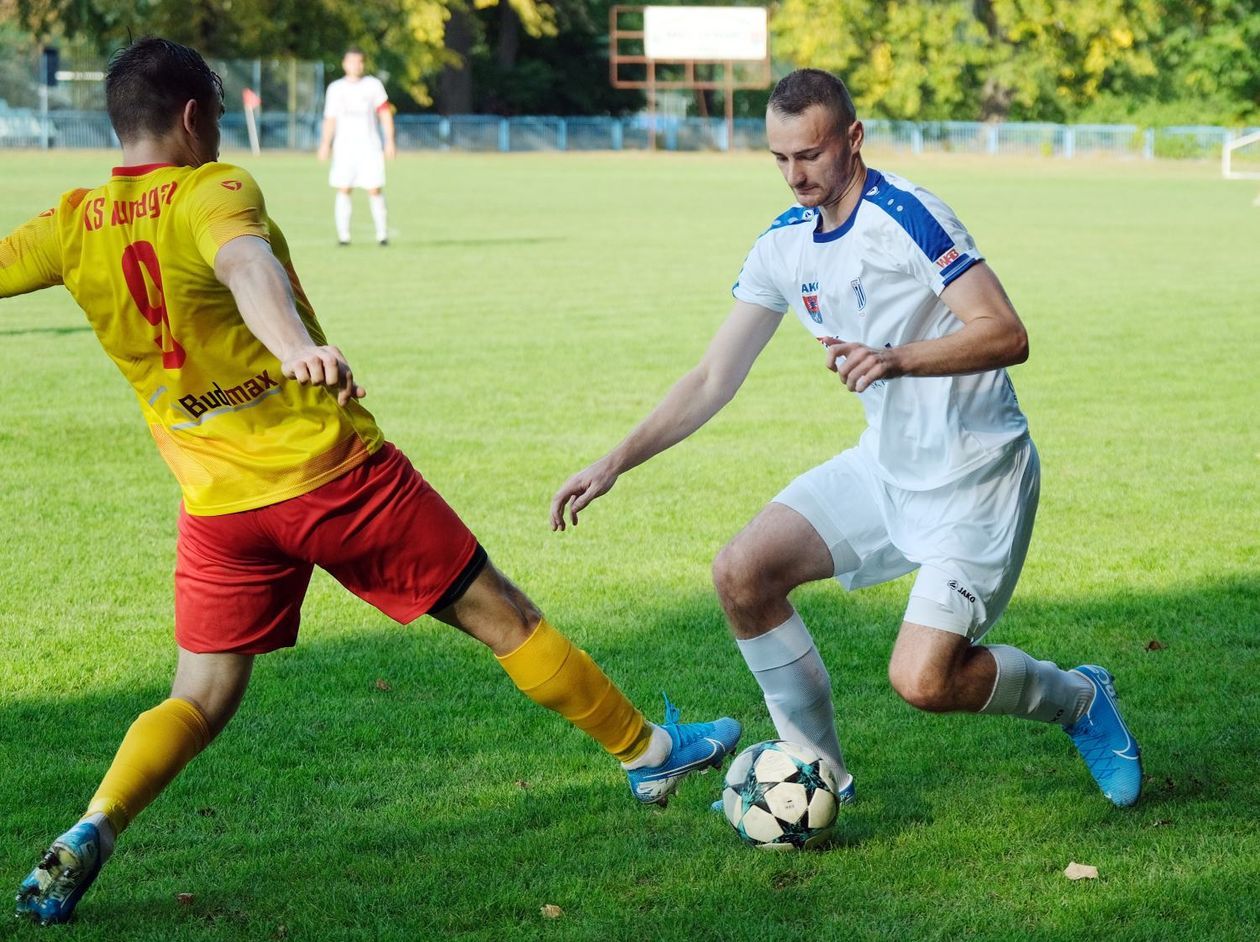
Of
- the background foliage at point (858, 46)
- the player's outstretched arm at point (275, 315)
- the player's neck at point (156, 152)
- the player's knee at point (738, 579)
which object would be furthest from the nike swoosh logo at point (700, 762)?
the background foliage at point (858, 46)

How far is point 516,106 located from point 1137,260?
4908 cm

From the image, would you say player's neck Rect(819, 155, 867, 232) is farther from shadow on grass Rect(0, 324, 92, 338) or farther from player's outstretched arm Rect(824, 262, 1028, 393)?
shadow on grass Rect(0, 324, 92, 338)

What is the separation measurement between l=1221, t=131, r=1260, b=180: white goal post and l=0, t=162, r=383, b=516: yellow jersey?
151 ft

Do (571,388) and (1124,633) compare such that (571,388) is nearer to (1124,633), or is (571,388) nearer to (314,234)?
(1124,633)

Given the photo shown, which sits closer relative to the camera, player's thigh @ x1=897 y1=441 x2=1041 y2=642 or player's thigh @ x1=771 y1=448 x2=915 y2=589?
player's thigh @ x1=897 y1=441 x2=1041 y2=642

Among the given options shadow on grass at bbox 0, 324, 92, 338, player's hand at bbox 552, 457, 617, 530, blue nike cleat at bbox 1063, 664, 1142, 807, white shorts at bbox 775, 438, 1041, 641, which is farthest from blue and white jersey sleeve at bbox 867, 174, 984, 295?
shadow on grass at bbox 0, 324, 92, 338

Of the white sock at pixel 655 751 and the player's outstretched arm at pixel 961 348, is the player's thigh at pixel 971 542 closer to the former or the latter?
the player's outstretched arm at pixel 961 348

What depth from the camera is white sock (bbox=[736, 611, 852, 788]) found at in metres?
4.39

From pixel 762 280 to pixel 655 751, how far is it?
1341mm

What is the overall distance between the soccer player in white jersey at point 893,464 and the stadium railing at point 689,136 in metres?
50.0

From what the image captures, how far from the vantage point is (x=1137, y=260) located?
20609 millimetres

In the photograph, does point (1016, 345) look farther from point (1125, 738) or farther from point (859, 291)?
point (1125, 738)

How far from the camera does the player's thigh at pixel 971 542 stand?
413 centimetres

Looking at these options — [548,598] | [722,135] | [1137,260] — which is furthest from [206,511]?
[722,135]
